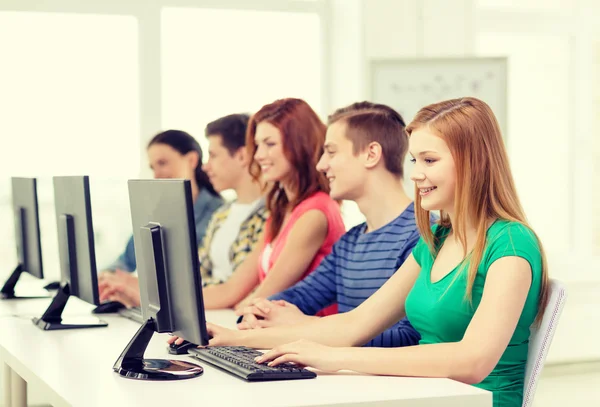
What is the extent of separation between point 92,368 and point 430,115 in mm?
956

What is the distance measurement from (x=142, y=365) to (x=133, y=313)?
104 centimetres

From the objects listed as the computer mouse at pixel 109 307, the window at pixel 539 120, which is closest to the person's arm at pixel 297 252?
the computer mouse at pixel 109 307

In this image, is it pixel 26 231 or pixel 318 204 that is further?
pixel 26 231

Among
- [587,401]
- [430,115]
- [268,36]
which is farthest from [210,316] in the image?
[268,36]

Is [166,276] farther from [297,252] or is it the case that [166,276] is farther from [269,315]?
[297,252]

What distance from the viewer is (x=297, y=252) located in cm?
291

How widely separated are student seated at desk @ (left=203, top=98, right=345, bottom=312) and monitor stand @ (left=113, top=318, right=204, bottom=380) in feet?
3.43

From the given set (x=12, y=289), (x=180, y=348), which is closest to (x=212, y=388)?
(x=180, y=348)

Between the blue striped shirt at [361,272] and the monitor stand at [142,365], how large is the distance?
0.59 metres

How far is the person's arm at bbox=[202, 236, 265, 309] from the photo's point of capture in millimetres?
3275

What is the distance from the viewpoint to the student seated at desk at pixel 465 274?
5.79 ft

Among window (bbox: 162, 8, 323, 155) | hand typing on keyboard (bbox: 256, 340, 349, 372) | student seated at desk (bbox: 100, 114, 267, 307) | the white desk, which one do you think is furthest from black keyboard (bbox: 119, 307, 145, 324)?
window (bbox: 162, 8, 323, 155)

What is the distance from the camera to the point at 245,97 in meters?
5.68

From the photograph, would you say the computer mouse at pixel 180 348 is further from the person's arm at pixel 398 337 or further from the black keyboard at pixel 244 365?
the person's arm at pixel 398 337
